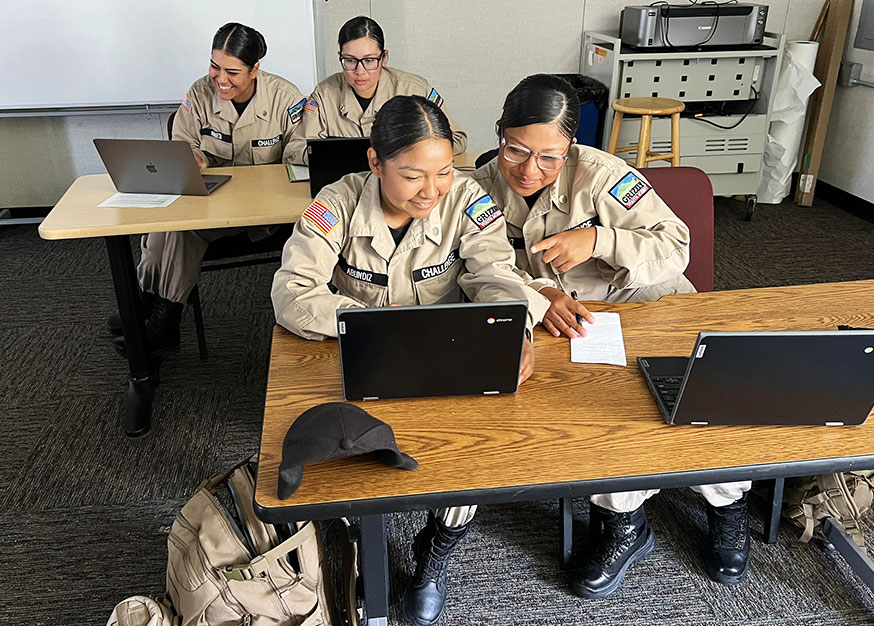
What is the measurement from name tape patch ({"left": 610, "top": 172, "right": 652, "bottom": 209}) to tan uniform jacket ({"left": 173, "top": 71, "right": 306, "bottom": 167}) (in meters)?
1.56

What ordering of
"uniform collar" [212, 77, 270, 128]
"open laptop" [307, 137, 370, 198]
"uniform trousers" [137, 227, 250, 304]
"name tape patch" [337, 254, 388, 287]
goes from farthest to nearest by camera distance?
"uniform collar" [212, 77, 270, 128]
"uniform trousers" [137, 227, 250, 304]
"open laptop" [307, 137, 370, 198]
"name tape patch" [337, 254, 388, 287]

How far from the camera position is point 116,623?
1.43 meters

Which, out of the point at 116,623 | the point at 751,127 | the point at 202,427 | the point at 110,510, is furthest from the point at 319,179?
the point at 751,127

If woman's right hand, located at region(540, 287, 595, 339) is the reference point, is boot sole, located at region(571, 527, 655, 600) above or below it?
below

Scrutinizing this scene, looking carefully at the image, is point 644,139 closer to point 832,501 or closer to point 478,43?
point 478,43

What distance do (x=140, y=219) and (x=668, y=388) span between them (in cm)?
154

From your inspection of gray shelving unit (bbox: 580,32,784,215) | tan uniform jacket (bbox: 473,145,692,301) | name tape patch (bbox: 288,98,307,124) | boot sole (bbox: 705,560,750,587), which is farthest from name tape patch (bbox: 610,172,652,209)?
gray shelving unit (bbox: 580,32,784,215)

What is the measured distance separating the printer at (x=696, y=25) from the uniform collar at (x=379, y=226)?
2.80 metres

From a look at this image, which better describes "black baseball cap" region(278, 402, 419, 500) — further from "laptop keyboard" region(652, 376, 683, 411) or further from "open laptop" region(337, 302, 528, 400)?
"laptop keyboard" region(652, 376, 683, 411)

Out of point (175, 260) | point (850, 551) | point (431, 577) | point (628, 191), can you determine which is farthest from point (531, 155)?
point (175, 260)

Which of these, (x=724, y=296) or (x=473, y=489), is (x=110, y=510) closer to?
(x=473, y=489)

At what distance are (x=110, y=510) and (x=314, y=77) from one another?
2.61 meters

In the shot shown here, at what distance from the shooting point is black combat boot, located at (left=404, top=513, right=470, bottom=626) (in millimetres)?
1629

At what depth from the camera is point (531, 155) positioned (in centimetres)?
160
